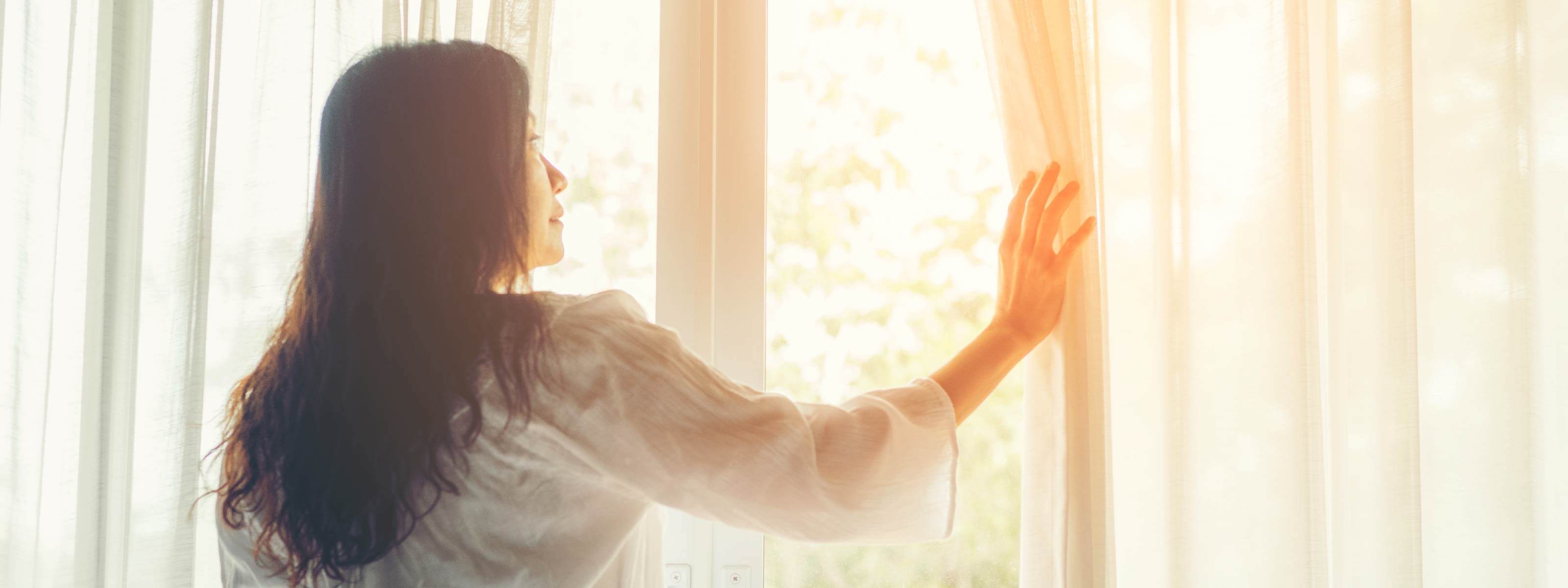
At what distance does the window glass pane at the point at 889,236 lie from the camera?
120cm

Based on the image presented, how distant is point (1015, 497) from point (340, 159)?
88 centimetres

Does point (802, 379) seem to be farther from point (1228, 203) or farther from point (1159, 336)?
point (1228, 203)

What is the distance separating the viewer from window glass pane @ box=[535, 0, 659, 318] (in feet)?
3.98

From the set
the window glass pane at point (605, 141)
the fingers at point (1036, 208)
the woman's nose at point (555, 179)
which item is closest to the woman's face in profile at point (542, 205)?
the woman's nose at point (555, 179)

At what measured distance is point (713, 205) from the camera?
127 centimetres

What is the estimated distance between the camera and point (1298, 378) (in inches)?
39.6

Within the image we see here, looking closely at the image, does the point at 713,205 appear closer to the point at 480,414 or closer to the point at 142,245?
the point at 480,414

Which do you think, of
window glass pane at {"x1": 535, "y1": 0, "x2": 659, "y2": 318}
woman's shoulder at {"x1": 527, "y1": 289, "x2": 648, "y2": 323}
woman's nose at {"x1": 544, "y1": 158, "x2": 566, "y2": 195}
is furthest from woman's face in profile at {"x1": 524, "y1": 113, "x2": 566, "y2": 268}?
window glass pane at {"x1": 535, "y1": 0, "x2": 659, "y2": 318}

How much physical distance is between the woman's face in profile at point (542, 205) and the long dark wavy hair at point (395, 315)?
0.02m

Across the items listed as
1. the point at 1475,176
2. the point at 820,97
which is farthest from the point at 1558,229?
the point at 820,97

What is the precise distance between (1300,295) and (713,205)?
72 centimetres

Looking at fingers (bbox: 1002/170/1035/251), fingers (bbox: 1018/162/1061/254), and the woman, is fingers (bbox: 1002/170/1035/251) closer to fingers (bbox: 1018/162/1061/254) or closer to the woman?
fingers (bbox: 1018/162/1061/254)

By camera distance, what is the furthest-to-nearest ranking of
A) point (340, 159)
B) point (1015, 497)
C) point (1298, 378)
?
point (1015, 497)
point (1298, 378)
point (340, 159)

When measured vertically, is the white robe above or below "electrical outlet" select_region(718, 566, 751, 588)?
above
